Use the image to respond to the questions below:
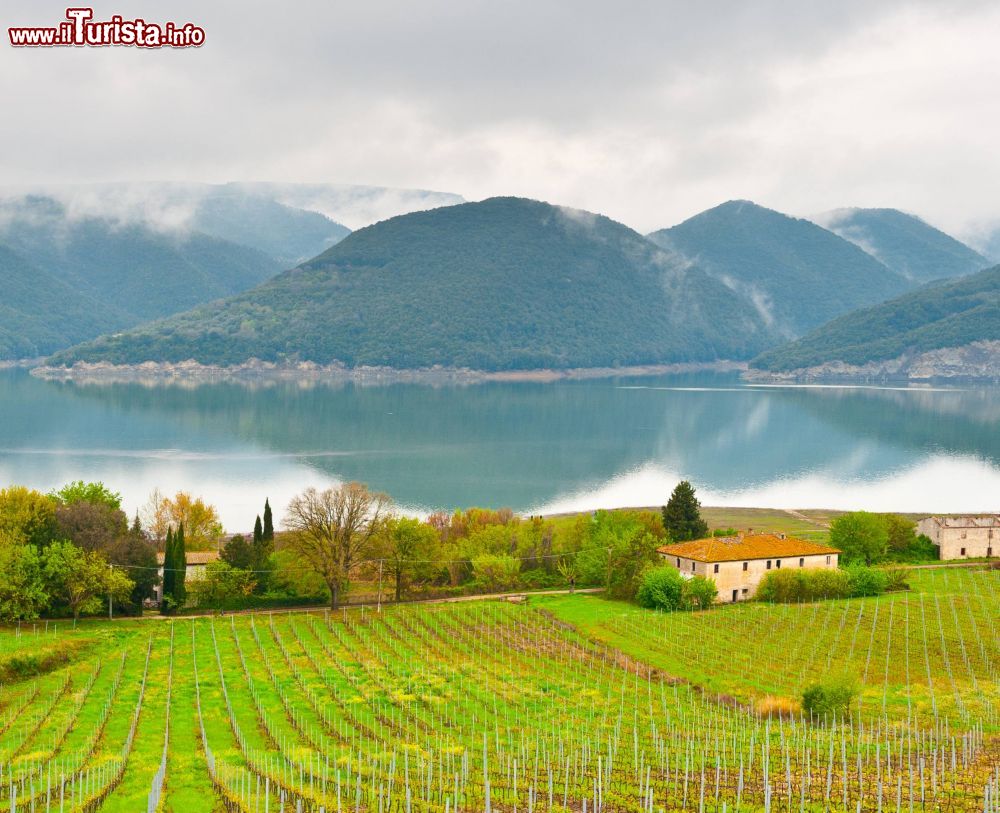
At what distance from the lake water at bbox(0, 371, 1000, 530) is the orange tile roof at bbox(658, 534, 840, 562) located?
36482mm

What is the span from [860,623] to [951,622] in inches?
161

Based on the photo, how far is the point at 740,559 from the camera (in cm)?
5450

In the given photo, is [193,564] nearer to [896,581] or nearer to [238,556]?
[238,556]

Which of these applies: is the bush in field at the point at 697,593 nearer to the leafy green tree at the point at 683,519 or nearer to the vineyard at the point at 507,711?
the vineyard at the point at 507,711

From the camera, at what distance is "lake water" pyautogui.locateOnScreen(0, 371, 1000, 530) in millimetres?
101500

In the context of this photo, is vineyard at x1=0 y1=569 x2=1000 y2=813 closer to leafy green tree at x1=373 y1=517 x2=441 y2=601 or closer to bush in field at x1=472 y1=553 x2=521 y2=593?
bush in field at x1=472 y1=553 x2=521 y2=593

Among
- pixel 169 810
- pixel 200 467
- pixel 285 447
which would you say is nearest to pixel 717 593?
pixel 169 810

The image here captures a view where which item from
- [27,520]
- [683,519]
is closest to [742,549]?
[683,519]

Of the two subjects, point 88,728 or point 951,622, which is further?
point 951,622

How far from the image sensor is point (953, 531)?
6625cm

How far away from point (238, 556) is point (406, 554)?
8931mm

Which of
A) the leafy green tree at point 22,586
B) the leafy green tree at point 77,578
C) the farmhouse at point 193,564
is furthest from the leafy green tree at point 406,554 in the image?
the leafy green tree at point 22,586

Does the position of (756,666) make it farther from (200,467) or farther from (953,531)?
(200,467)

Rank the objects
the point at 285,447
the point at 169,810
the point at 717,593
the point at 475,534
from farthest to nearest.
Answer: the point at 285,447, the point at 475,534, the point at 717,593, the point at 169,810
